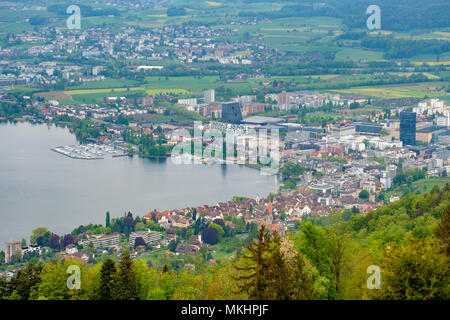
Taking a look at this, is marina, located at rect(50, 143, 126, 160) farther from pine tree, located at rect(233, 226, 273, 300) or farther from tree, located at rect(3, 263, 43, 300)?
pine tree, located at rect(233, 226, 273, 300)

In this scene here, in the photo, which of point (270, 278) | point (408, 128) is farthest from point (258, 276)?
point (408, 128)

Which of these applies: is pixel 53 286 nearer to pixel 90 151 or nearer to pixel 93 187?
pixel 93 187

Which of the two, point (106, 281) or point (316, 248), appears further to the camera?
point (316, 248)

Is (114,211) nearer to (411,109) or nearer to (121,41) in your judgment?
(411,109)

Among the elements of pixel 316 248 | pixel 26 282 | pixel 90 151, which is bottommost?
pixel 90 151

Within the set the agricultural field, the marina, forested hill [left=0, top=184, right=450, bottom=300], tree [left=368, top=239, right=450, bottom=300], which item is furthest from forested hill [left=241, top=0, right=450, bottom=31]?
tree [left=368, top=239, right=450, bottom=300]

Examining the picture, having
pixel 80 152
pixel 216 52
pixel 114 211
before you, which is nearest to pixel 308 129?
pixel 80 152

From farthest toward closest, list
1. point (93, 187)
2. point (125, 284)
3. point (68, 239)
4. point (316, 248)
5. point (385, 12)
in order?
point (385, 12) < point (93, 187) < point (68, 239) < point (316, 248) < point (125, 284)
